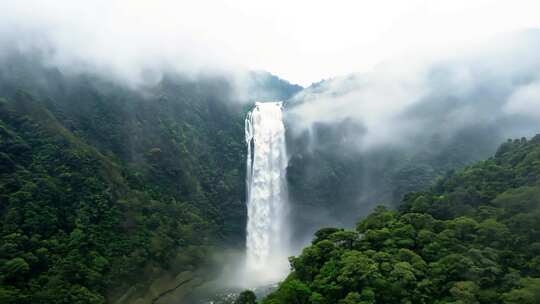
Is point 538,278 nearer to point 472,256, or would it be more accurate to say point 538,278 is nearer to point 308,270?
point 472,256

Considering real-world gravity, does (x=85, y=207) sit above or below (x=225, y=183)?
below

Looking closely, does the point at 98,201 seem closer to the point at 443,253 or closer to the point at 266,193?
the point at 266,193

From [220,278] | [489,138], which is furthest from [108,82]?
[489,138]

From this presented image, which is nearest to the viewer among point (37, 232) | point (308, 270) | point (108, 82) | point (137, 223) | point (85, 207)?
point (308, 270)

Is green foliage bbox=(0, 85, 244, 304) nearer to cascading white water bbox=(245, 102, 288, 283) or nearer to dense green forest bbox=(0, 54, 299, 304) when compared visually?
dense green forest bbox=(0, 54, 299, 304)

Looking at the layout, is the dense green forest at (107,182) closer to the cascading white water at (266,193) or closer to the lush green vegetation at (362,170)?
the cascading white water at (266,193)

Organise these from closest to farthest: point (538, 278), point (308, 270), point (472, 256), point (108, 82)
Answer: point (538, 278) → point (472, 256) → point (308, 270) → point (108, 82)

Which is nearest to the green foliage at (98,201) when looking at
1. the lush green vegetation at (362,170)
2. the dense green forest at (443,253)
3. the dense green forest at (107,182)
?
the dense green forest at (107,182)
